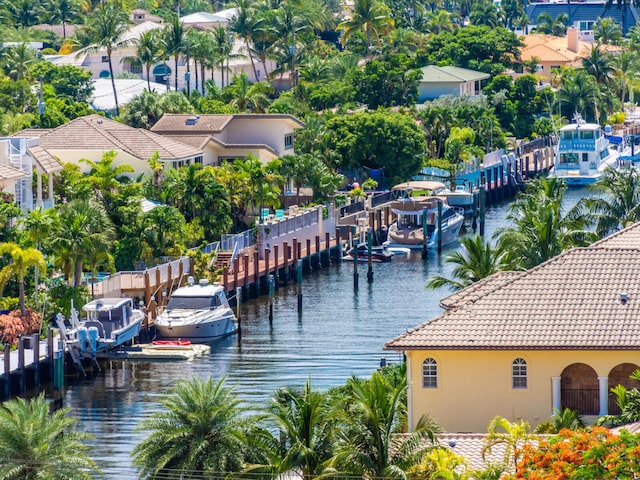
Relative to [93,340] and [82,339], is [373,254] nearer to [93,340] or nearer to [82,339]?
[93,340]

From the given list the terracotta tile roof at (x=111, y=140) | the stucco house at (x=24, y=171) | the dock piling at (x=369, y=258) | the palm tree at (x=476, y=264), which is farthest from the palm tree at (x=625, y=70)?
the palm tree at (x=476, y=264)

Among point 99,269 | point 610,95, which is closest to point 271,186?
point 99,269

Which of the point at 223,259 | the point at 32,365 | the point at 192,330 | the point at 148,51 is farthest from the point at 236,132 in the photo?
the point at 32,365

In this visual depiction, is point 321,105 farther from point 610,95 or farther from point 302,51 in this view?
point 610,95

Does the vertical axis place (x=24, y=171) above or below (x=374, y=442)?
above

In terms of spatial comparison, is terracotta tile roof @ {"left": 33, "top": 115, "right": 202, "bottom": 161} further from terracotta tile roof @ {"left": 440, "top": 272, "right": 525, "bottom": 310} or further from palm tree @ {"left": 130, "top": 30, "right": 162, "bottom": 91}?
terracotta tile roof @ {"left": 440, "top": 272, "right": 525, "bottom": 310}

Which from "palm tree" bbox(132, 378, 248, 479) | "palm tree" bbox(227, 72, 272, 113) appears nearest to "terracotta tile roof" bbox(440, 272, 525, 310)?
"palm tree" bbox(132, 378, 248, 479)

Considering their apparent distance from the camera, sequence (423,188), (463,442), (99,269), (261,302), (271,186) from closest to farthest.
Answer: (463,442) < (99,269) < (261,302) < (271,186) < (423,188)
